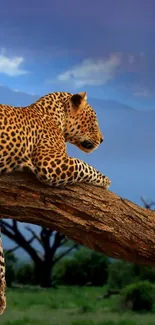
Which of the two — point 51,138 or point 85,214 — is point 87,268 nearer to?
point 85,214

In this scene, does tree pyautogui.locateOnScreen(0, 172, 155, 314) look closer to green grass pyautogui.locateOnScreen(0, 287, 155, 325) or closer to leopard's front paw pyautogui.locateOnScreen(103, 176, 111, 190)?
leopard's front paw pyautogui.locateOnScreen(103, 176, 111, 190)

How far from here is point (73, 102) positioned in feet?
16.0

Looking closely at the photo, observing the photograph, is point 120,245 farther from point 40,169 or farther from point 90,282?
point 90,282

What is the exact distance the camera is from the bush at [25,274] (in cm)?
1938

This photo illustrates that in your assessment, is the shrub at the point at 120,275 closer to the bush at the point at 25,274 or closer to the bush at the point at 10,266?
the bush at the point at 10,266

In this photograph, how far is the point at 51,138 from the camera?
4523 mm

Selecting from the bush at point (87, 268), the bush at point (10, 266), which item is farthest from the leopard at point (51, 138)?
the bush at point (87, 268)

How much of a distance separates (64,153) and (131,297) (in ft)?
30.8

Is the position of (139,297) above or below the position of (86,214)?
below

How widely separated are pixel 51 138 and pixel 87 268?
14.9 metres

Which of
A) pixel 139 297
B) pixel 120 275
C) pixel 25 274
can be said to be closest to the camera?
pixel 139 297

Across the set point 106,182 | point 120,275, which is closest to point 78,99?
point 106,182

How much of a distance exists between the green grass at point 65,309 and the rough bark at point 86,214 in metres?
7.42

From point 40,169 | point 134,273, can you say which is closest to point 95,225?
point 40,169
